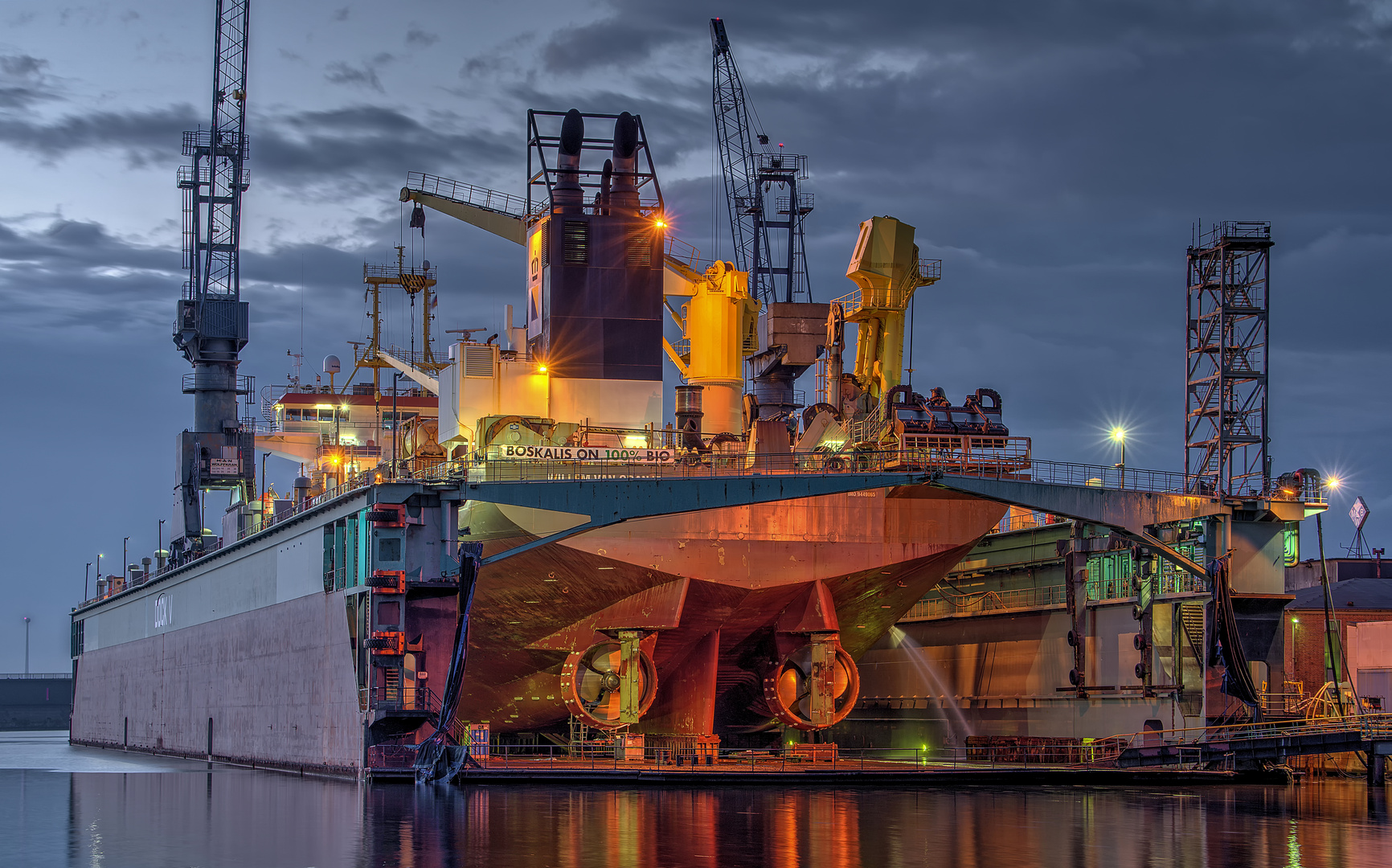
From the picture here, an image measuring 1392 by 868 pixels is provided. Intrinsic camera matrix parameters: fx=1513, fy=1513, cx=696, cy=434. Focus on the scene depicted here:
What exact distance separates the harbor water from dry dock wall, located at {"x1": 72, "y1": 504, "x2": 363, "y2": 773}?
13.2ft

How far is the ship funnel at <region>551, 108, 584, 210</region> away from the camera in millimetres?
62188

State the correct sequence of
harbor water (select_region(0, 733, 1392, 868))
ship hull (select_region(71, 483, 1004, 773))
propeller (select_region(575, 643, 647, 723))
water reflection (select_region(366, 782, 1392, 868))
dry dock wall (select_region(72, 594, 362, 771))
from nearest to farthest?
water reflection (select_region(366, 782, 1392, 868)) → harbor water (select_region(0, 733, 1392, 868)) → ship hull (select_region(71, 483, 1004, 773)) → propeller (select_region(575, 643, 647, 723)) → dry dock wall (select_region(72, 594, 362, 771))

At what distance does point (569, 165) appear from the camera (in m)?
62.6

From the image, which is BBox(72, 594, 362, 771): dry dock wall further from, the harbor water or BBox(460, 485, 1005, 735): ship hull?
BBox(460, 485, 1005, 735): ship hull

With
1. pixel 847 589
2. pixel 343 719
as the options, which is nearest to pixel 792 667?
pixel 847 589

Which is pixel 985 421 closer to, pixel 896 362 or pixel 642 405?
pixel 896 362

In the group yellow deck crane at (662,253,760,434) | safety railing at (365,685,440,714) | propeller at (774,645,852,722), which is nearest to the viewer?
safety railing at (365,685,440,714)

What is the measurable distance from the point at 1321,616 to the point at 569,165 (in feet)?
117

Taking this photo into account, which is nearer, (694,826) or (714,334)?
(694,826)

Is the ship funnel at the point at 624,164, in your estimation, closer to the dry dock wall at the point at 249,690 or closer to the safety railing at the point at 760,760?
the dry dock wall at the point at 249,690

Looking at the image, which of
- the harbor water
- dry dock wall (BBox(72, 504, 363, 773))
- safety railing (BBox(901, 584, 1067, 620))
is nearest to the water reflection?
the harbor water

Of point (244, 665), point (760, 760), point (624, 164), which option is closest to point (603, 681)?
point (760, 760)

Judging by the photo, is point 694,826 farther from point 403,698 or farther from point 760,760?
point 403,698

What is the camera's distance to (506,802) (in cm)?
3997
